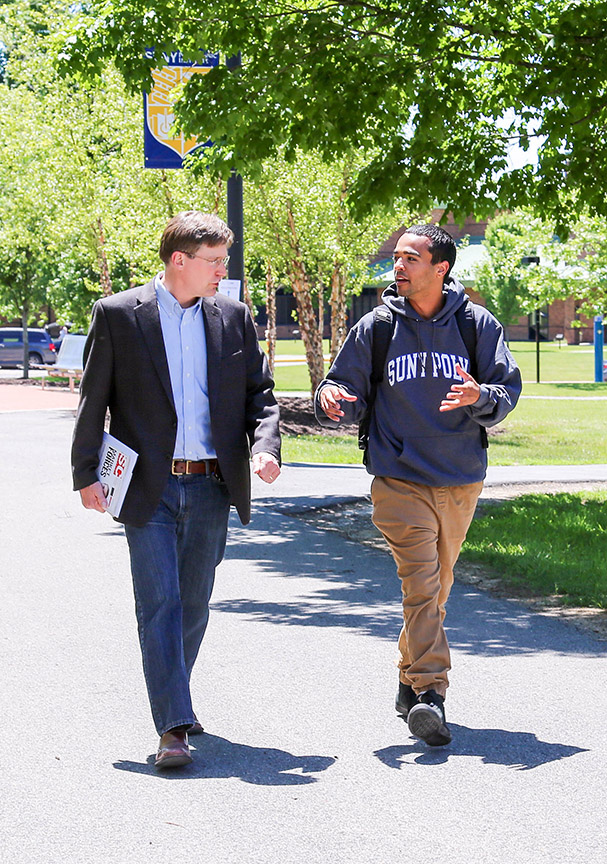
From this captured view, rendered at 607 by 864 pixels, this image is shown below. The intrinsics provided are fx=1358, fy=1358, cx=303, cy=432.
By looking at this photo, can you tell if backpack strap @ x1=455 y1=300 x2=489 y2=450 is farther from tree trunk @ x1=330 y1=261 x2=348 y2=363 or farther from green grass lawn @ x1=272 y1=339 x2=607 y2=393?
green grass lawn @ x1=272 y1=339 x2=607 y2=393

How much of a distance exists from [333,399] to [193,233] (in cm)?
81

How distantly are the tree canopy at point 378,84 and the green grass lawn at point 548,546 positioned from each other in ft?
8.84

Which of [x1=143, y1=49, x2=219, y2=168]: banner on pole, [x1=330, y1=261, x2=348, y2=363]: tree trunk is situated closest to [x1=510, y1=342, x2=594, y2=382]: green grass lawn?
[x1=330, y1=261, x2=348, y2=363]: tree trunk

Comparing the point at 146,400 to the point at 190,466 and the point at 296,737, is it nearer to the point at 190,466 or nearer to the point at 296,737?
the point at 190,466

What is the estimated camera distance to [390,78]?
11.4 m

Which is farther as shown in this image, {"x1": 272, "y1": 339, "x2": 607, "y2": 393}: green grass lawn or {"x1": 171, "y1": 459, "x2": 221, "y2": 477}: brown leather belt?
{"x1": 272, "y1": 339, "x2": 607, "y2": 393}: green grass lawn

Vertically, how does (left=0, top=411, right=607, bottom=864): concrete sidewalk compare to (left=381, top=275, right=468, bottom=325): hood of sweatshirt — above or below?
below

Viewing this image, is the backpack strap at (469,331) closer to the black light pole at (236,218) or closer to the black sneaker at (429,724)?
the black sneaker at (429,724)

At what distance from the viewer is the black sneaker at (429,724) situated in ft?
16.3

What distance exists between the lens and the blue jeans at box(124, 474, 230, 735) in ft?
15.8

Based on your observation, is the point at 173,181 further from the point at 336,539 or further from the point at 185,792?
the point at 185,792

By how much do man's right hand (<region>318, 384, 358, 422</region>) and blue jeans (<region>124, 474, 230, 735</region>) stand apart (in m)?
Result: 0.49

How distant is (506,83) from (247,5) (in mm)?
2579

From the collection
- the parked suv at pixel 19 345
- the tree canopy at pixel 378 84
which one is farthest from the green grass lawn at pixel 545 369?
the tree canopy at pixel 378 84
